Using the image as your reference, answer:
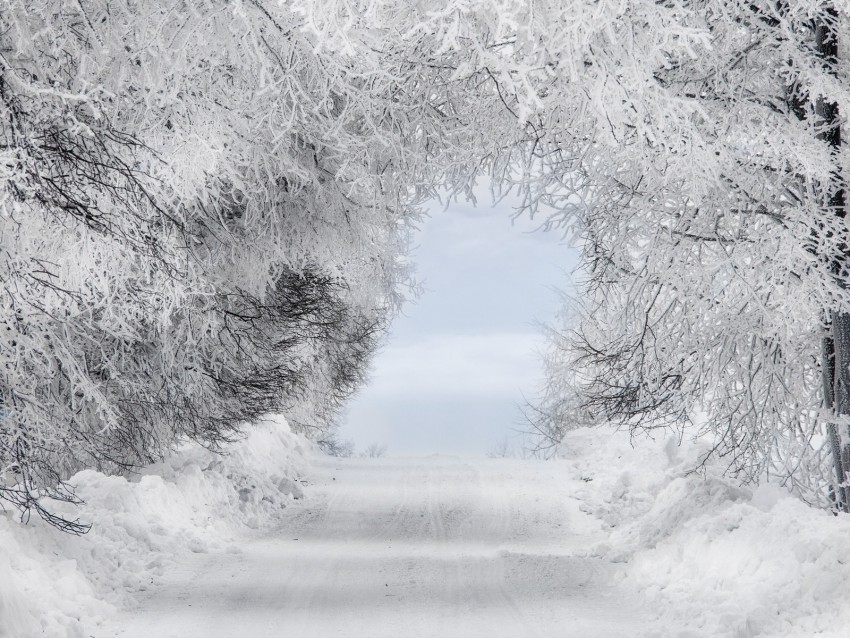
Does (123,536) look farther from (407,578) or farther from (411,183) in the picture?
(411,183)

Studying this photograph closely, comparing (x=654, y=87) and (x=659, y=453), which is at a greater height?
(x=654, y=87)

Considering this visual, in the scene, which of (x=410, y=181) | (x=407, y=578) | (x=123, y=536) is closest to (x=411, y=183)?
(x=410, y=181)

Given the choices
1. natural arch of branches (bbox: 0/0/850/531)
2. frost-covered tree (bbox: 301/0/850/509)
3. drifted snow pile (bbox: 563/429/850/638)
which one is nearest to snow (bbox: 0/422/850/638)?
drifted snow pile (bbox: 563/429/850/638)

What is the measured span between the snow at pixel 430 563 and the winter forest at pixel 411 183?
70 cm

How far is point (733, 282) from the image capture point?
8.97 m

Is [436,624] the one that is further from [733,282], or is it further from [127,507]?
[127,507]

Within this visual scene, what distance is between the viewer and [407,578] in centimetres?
1056

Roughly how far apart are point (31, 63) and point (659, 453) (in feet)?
48.6

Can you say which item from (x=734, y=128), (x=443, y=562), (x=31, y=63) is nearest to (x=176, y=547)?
(x=443, y=562)

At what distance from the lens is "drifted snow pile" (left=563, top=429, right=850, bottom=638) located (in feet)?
24.0

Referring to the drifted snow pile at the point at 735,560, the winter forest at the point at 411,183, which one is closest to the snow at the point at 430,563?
the drifted snow pile at the point at 735,560

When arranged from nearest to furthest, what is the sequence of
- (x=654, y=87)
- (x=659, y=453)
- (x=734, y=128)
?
(x=654, y=87) → (x=734, y=128) → (x=659, y=453)

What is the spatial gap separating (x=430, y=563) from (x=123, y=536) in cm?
395

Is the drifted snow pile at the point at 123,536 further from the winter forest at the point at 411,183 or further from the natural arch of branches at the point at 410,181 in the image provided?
the natural arch of branches at the point at 410,181
